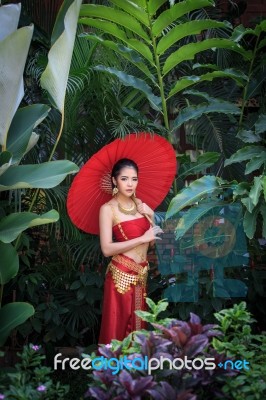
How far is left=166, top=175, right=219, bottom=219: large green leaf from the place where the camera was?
4.07 metres

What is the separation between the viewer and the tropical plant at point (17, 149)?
3.59 meters

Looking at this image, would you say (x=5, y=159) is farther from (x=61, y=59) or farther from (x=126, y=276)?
(x=126, y=276)

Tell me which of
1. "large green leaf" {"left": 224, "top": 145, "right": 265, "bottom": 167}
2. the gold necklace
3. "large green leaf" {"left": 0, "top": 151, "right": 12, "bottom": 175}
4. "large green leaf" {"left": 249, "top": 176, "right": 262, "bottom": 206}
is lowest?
the gold necklace

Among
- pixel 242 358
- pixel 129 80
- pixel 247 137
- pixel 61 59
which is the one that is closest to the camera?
pixel 242 358

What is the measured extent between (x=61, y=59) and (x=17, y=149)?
556mm

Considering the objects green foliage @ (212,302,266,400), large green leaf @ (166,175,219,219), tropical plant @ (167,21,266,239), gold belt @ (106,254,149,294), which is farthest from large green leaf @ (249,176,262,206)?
green foliage @ (212,302,266,400)

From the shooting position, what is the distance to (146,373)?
2.66m

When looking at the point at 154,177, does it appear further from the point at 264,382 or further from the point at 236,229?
the point at 264,382

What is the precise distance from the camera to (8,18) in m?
3.83

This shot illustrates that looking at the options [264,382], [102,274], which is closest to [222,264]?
[102,274]

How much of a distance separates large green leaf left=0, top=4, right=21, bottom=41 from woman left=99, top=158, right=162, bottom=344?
3.08ft

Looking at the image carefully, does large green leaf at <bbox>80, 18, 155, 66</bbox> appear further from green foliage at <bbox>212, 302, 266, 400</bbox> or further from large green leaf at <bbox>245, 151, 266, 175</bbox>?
green foliage at <bbox>212, 302, 266, 400</bbox>

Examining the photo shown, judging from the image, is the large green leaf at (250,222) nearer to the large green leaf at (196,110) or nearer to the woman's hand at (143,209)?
the woman's hand at (143,209)

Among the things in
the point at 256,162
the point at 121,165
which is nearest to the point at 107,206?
the point at 121,165
